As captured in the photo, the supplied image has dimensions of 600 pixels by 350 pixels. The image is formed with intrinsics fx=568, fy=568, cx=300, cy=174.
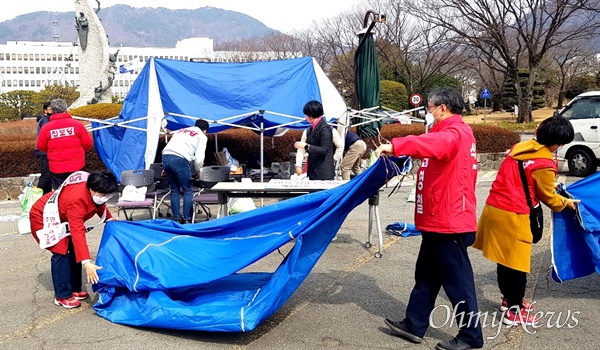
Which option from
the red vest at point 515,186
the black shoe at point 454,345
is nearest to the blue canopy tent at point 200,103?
the red vest at point 515,186

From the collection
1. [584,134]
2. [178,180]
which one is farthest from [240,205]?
[584,134]

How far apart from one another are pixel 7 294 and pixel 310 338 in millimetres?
3023

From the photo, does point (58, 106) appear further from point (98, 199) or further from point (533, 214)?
point (533, 214)

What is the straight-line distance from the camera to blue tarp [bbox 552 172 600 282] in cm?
466

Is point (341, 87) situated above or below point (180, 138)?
above

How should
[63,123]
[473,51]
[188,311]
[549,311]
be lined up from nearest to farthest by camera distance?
[188,311] → [549,311] → [63,123] → [473,51]

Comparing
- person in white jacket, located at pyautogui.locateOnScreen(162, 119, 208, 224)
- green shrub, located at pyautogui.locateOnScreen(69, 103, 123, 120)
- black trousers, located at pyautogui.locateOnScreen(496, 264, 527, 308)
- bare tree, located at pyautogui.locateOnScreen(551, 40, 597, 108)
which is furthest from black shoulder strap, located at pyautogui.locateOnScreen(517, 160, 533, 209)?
bare tree, located at pyautogui.locateOnScreen(551, 40, 597, 108)

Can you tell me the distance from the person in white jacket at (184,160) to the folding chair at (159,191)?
0.48 meters

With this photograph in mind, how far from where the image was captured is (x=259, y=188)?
6.39m

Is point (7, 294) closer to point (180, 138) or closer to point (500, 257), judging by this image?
point (180, 138)

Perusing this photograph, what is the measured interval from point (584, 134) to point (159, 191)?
970cm

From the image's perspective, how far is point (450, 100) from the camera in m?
3.88

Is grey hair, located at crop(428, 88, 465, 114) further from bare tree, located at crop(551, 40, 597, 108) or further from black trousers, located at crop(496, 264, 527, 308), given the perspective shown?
bare tree, located at crop(551, 40, 597, 108)

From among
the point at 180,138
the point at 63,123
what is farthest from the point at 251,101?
the point at 63,123
